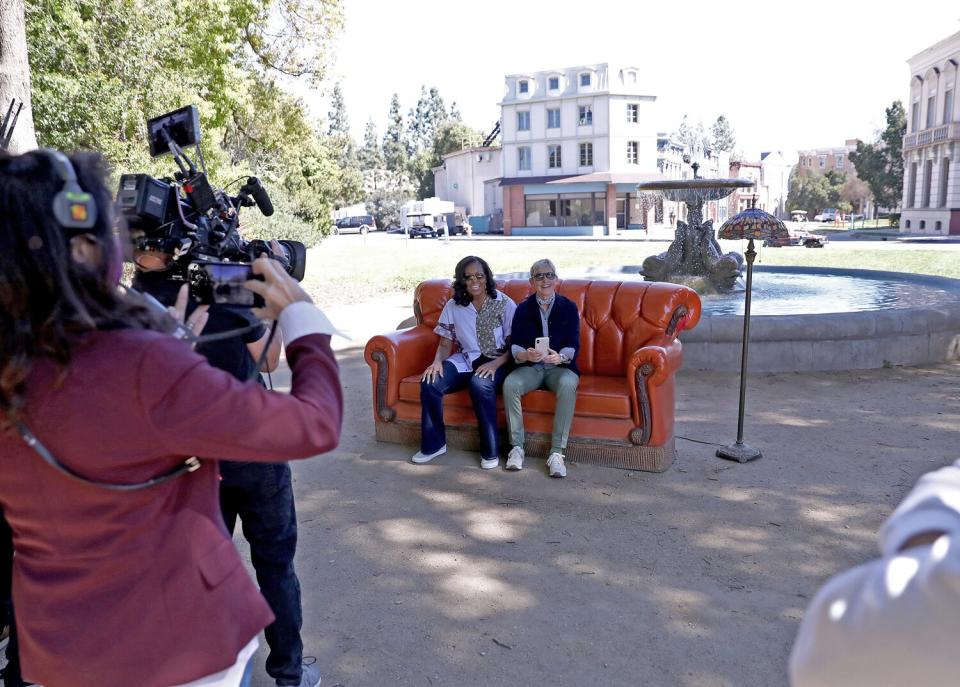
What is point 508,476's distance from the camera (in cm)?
487

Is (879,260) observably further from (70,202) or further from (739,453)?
(70,202)

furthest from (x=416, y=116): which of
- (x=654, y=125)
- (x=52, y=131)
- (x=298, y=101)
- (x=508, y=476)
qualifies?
(x=508, y=476)

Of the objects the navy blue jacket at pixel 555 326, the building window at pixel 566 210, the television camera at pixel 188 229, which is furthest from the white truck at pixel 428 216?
the television camera at pixel 188 229

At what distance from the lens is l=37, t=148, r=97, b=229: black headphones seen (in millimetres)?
1260

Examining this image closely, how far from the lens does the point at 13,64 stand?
616 centimetres

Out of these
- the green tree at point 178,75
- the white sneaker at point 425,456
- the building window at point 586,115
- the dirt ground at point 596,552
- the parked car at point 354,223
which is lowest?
the dirt ground at point 596,552

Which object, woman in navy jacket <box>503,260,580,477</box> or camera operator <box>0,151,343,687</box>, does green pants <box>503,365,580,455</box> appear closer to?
woman in navy jacket <box>503,260,580,477</box>

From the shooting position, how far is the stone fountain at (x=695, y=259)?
34.7 feet

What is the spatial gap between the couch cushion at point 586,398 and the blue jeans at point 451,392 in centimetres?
11

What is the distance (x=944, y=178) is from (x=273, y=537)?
41.5 metres

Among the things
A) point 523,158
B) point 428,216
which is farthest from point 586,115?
point 428,216

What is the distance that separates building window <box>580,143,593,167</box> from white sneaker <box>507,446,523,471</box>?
4078 cm

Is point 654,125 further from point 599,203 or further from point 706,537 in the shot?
point 706,537

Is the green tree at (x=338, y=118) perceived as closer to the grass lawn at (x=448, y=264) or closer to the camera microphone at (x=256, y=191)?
the grass lawn at (x=448, y=264)
